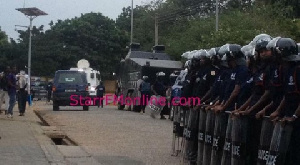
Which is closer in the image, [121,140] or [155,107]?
[121,140]

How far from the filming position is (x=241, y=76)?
9.75 meters

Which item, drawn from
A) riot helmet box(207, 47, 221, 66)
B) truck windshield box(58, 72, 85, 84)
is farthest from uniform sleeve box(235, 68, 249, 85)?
truck windshield box(58, 72, 85, 84)

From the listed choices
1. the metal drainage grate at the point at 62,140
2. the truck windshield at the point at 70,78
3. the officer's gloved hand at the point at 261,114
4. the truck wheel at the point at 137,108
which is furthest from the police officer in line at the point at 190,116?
the truck wheel at the point at 137,108

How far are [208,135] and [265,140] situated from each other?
8.34 ft

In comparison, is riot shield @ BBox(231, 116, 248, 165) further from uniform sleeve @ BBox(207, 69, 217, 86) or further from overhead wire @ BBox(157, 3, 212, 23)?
overhead wire @ BBox(157, 3, 212, 23)

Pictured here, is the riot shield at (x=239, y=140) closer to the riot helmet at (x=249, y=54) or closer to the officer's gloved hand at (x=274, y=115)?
the officer's gloved hand at (x=274, y=115)

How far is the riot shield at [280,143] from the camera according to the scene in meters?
7.66

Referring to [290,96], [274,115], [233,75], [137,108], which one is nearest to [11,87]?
[137,108]

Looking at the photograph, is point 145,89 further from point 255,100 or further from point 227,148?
point 255,100

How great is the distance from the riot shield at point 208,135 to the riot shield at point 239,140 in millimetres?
1509

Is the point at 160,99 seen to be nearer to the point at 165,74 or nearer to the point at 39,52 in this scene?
the point at 165,74

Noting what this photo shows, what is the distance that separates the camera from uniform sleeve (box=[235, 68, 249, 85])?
31.8 ft

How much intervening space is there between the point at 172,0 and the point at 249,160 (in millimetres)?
59943

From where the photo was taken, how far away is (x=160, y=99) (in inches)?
997
